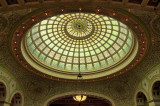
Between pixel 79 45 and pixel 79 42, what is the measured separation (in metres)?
0.57

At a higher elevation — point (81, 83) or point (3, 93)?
point (81, 83)

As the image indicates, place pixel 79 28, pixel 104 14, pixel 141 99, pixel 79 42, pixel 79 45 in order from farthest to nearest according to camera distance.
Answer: pixel 79 45
pixel 79 42
pixel 141 99
pixel 79 28
pixel 104 14

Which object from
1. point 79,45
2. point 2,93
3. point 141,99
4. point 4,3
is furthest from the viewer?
point 79,45

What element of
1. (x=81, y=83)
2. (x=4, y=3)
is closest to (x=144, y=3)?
(x=4, y=3)

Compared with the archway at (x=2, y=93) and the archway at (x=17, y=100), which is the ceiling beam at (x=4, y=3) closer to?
the archway at (x=2, y=93)

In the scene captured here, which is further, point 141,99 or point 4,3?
point 141,99

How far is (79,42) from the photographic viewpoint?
20.3 m

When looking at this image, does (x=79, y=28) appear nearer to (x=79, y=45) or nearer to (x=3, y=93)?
(x=79, y=45)

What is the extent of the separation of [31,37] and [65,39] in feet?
14.0

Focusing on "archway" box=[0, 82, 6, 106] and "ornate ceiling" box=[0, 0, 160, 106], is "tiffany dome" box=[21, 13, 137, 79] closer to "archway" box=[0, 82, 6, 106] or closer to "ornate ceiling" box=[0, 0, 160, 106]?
"ornate ceiling" box=[0, 0, 160, 106]

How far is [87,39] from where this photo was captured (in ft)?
65.1

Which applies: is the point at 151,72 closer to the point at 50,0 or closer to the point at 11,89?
the point at 50,0

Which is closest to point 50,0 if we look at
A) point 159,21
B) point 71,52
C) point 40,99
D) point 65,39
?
point 159,21

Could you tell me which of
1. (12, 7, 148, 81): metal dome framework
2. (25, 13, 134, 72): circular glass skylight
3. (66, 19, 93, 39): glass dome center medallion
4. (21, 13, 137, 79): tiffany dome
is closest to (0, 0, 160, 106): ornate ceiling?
(12, 7, 148, 81): metal dome framework
